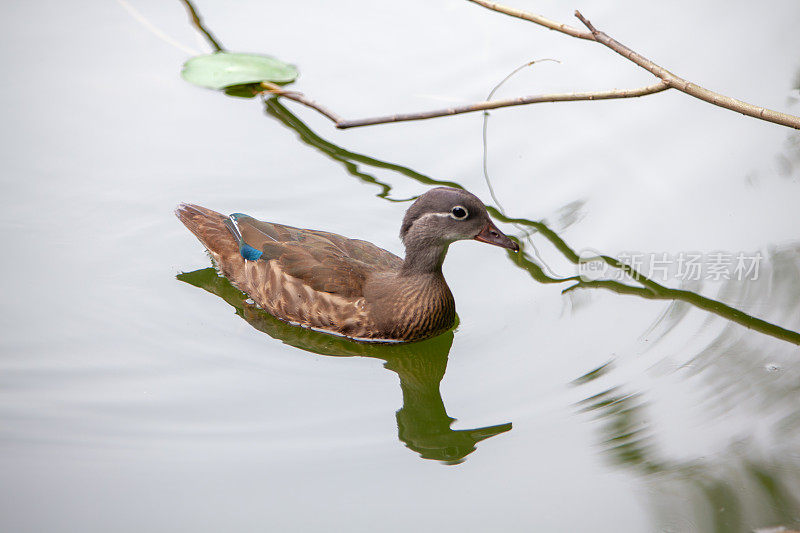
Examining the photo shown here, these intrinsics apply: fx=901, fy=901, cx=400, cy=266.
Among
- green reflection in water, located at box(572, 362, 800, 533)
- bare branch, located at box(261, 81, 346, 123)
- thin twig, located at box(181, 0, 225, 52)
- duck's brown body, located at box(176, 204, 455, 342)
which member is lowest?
green reflection in water, located at box(572, 362, 800, 533)

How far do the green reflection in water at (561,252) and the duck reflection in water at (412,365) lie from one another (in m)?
1.09

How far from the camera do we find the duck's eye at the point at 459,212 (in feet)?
20.9

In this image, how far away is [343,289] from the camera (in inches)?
266

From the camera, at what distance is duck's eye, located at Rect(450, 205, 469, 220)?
6371 millimetres

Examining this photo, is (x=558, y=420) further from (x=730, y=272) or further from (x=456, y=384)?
(x=730, y=272)

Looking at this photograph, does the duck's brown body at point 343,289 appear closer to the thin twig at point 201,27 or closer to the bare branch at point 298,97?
the bare branch at point 298,97

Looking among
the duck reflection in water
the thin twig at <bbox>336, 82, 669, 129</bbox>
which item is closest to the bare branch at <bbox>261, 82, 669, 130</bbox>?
the thin twig at <bbox>336, 82, 669, 129</bbox>

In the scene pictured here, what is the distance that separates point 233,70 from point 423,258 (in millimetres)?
3328

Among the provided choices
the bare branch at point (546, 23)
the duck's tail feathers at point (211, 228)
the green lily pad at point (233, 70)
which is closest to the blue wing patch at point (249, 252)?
the duck's tail feathers at point (211, 228)

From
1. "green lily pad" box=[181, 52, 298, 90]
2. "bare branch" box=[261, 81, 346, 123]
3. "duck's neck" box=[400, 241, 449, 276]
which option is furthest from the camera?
"green lily pad" box=[181, 52, 298, 90]

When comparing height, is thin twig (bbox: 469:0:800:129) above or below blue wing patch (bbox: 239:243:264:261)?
above

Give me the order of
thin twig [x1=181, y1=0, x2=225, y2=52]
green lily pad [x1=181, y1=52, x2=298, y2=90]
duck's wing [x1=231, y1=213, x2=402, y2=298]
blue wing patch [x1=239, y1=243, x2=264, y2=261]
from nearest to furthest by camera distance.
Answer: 1. duck's wing [x1=231, y1=213, x2=402, y2=298]
2. blue wing patch [x1=239, y1=243, x2=264, y2=261]
3. green lily pad [x1=181, y1=52, x2=298, y2=90]
4. thin twig [x1=181, y1=0, x2=225, y2=52]

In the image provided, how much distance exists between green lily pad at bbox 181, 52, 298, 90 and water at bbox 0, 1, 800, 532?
1.32ft

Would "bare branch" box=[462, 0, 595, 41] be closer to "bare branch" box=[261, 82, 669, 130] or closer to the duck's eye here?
"bare branch" box=[261, 82, 669, 130]
